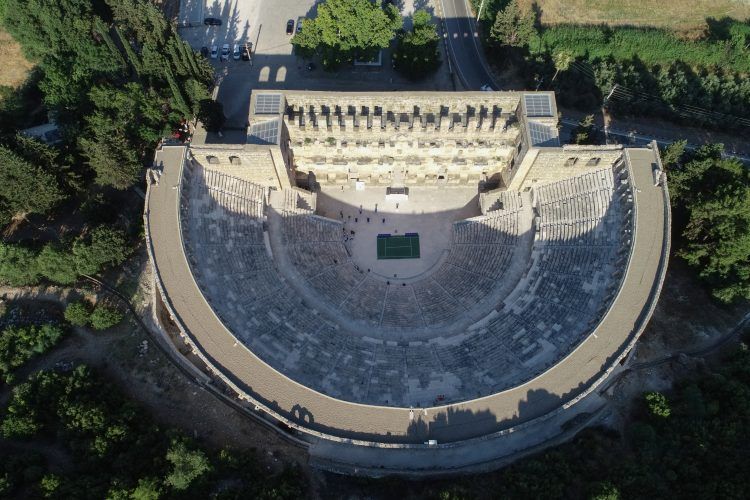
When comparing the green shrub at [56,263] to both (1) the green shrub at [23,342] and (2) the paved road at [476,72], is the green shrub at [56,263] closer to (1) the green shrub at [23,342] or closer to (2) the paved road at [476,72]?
(1) the green shrub at [23,342]

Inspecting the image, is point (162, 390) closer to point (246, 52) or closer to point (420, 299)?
point (420, 299)

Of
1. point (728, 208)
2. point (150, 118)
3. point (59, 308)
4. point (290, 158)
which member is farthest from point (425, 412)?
point (150, 118)

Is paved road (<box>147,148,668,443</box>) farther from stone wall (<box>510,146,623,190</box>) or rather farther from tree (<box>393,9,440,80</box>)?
tree (<box>393,9,440,80</box>)

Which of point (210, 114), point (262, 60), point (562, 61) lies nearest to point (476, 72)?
point (562, 61)

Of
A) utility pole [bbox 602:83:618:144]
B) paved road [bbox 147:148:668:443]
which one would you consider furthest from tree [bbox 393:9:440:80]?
paved road [bbox 147:148:668:443]

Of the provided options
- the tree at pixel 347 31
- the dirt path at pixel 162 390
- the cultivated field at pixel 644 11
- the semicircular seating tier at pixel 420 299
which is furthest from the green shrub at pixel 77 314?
the cultivated field at pixel 644 11

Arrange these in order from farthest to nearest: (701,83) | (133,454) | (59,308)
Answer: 1. (701,83)
2. (59,308)
3. (133,454)

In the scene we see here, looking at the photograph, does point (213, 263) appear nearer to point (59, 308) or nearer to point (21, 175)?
point (59, 308)
